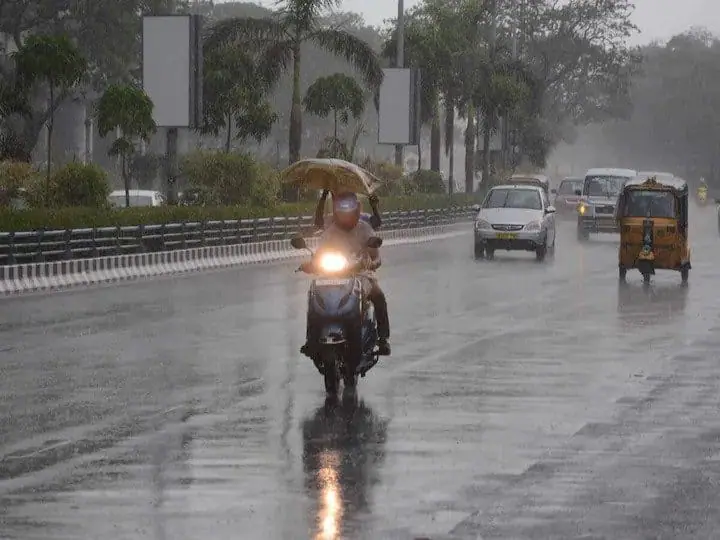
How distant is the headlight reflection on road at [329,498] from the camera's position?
960cm

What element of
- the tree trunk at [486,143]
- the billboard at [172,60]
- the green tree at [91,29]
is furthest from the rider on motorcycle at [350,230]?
the tree trunk at [486,143]

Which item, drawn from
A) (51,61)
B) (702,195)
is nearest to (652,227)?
(51,61)

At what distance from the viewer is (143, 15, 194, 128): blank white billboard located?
48125 mm

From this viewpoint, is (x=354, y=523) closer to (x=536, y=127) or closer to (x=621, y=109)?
(x=536, y=127)

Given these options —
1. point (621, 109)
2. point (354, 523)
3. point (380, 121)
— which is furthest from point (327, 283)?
point (621, 109)

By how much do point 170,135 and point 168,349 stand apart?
100 feet

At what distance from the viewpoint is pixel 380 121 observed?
69250 millimetres

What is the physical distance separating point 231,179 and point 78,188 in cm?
924

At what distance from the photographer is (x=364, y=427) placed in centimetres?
1419

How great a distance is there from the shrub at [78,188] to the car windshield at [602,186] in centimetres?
2148

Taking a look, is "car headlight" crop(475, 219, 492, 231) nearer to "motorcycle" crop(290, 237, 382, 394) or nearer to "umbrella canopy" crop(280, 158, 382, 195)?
"umbrella canopy" crop(280, 158, 382, 195)

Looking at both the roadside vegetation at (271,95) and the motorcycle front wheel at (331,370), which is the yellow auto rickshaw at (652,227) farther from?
the motorcycle front wheel at (331,370)

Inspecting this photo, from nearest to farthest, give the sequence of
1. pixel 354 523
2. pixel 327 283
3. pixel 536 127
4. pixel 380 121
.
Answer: pixel 354 523 < pixel 327 283 < pixel 380 121 < pixel 536 127

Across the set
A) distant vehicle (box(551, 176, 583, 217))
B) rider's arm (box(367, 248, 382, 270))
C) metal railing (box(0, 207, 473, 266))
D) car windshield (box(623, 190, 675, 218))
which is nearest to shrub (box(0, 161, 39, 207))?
metal railing (box(0, 207, 473, 266))
